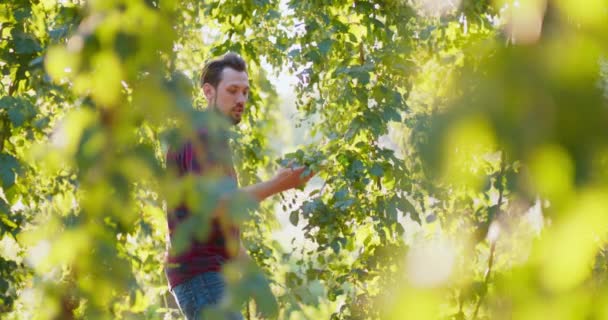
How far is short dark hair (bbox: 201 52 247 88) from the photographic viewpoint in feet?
9.80

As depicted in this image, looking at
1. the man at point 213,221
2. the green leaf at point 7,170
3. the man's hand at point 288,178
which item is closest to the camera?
the man at point 213,221

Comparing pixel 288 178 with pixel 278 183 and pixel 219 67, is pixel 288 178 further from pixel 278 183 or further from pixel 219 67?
pixel 219 67

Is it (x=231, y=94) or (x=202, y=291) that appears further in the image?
(x=231, y=94)

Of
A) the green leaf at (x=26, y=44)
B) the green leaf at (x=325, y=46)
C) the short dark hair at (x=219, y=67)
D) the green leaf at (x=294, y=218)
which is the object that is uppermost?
the green leaf at (x=26, y=44)

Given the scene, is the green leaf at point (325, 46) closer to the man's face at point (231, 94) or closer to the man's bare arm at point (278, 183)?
the man's face at point (231, 94)

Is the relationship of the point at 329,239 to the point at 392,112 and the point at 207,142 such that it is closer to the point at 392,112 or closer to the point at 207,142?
the point at 392,112

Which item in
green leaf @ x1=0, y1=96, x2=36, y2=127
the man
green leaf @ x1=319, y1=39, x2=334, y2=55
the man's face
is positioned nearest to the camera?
the man

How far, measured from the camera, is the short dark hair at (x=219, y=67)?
9.80ft

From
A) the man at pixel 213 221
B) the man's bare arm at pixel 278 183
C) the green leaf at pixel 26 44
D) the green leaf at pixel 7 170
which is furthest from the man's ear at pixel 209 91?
the green leaf at pixel 26 44

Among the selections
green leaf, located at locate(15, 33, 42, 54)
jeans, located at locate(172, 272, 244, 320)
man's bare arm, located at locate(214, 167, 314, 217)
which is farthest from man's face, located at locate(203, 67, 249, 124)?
green leaf, located at locate(15, 33, 42, 54)

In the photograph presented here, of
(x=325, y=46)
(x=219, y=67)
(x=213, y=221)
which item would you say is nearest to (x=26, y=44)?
(x=325, y=46)

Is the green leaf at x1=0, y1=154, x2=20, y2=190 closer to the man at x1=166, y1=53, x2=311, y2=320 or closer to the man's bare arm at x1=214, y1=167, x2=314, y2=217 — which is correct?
the man at x1=166, y1=53, x2=311, y2=320

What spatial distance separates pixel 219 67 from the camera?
3.00 meters

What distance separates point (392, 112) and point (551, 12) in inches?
132
